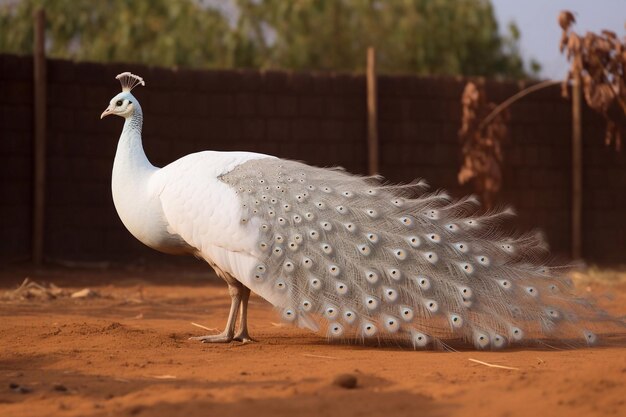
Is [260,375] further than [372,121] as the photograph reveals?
No

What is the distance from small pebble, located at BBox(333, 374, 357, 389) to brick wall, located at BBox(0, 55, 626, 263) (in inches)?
296

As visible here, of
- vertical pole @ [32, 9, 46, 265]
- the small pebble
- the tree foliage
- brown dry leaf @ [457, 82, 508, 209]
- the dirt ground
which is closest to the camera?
the dirt ground

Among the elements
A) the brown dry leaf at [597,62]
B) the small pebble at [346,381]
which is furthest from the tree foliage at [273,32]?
the small pebble at [346,381]

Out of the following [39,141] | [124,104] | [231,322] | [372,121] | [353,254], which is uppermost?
[372,121]

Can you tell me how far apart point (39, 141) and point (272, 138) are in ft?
9.45

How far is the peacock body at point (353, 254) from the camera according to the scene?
585 cm

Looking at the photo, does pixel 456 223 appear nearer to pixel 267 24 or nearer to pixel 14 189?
pixel 14 189

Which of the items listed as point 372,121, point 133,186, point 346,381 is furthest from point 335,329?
point 372,121

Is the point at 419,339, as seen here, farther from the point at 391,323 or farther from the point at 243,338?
the point at 243,338

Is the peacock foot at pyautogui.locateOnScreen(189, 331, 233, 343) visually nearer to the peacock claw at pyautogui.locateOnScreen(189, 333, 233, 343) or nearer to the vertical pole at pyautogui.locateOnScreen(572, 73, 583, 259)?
the peacock claw at pyautogui.locateOnScreen(189, 333, 233, 343)

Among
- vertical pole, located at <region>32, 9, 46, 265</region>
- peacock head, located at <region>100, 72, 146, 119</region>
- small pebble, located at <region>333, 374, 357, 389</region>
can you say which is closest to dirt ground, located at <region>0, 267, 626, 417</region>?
small pebble, located at <region>333, 374, 357, 389</region>

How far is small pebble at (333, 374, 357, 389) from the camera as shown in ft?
14.4

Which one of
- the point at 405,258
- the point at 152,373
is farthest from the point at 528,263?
the point at 152,373

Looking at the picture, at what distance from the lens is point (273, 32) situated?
85.2ft
